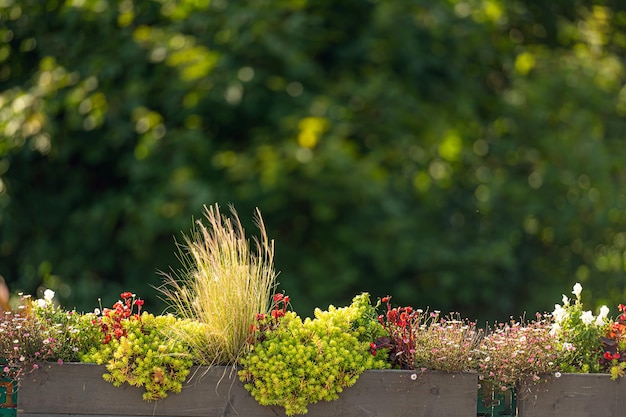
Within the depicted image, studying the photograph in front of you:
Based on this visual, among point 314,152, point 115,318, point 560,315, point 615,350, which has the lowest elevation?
point 314,152

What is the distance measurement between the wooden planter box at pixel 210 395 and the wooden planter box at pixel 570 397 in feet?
0.80

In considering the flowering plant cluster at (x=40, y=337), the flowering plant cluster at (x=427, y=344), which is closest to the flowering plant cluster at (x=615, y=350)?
the flowering plant cluster at (x=427, y=344)

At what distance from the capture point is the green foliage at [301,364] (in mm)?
3258

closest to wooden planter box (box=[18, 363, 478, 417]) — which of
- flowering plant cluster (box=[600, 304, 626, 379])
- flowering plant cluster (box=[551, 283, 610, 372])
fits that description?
flowering plant cluster (box=[551, 283, 610, 372])

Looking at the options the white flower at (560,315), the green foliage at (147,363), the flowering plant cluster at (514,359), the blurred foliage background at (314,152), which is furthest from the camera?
the blurred foliage background at (314,152)

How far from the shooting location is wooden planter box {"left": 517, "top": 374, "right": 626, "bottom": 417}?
11.1ft

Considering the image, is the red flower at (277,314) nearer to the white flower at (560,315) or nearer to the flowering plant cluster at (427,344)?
the flowering plant cluster at (427,344)

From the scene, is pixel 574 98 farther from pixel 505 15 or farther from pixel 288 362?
pixel 288 362

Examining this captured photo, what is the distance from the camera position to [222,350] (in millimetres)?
3357

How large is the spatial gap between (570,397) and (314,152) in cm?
406

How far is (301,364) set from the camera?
3.29 m

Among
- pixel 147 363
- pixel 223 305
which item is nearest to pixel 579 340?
pixel 223 305

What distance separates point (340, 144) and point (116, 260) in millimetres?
2178

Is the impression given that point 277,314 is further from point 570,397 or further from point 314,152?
point 314,152
